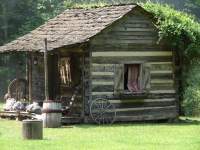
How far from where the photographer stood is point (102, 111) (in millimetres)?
26500

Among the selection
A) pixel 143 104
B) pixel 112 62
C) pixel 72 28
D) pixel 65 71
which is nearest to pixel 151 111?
pixel 143 104

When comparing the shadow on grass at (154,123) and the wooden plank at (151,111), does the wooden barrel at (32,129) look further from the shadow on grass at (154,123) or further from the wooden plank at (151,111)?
the wooden plank at (151,111)

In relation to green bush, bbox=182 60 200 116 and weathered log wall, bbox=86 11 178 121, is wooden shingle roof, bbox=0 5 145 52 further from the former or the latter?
green bush, bbox=182 60 200 116

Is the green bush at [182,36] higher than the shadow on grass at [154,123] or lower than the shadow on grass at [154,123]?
higher

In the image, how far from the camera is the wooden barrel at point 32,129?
1961 cm

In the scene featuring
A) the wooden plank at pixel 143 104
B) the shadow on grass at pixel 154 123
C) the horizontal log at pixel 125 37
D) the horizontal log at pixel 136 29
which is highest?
the horizontal log at pixel 136 29

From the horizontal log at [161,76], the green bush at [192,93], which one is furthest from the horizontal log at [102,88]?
the green bush at [192,93]

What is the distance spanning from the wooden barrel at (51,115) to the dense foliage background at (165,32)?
554 centimetres

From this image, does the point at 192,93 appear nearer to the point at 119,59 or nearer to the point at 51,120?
the point at 119,59

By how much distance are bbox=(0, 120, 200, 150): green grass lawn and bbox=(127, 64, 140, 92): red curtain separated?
2005 mm

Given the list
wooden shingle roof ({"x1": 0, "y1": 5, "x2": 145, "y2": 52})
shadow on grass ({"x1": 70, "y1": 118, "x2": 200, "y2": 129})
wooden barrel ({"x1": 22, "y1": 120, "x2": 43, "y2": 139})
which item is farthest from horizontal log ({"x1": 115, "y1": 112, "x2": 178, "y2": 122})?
wooden barrel ({"x1": 22, "y1": 120, "x2": 43, "y2": 139})

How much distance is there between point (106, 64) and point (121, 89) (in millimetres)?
1109

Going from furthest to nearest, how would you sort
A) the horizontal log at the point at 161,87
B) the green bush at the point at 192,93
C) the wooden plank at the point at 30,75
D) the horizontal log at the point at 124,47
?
the green bush at the point at 192,93
the wooden plank at the point at 30,75
the horizontal log at the point at 161,87
the horizontal log at the point at 124,47

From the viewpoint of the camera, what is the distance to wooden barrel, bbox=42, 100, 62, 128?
963 inches
